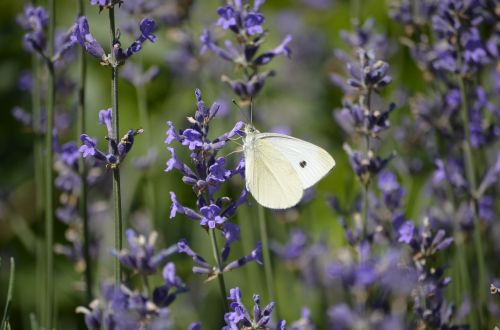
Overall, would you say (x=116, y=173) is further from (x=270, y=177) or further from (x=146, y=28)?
(x=270, y=177)

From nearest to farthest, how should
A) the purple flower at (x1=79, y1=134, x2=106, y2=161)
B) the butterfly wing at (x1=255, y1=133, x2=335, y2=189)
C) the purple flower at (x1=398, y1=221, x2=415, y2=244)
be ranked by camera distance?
the purple flower at (x1=79, y1=134, x2=106, y2=161)
the purple flower at (x1=398, y1=221, x2=415, y2=244)
the butterfly wing at (x1=255, y1=133, x2=335, y2=189)

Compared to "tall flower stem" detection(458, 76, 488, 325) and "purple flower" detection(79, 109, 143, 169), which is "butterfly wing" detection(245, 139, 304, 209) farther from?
"tall flower stem" detection(458, 76, 488, 325)

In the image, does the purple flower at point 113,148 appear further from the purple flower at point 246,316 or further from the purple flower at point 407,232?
the purple flower at point 407,232

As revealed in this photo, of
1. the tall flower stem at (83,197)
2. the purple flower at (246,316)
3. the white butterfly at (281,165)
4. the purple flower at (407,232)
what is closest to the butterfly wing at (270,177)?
the white butterfly at (281,165)

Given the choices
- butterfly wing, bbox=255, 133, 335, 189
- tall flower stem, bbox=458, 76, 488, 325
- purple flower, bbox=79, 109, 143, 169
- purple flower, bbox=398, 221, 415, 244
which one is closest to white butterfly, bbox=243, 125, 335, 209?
butterfly wing, bbox=255, 133, 335, 189

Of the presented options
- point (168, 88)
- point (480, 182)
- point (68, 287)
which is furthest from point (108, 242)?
point (480, 182)

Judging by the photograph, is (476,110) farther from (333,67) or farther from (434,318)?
(333,67)

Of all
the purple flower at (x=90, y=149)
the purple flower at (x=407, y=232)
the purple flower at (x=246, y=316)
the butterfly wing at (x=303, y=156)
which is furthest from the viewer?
the butterfly wing at (x=303, y=156)

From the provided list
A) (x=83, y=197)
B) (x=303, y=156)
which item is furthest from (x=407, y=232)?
(x=83, y=197)
